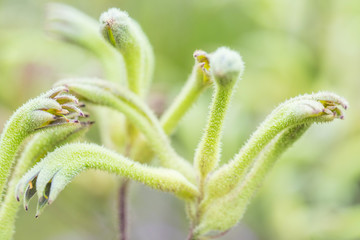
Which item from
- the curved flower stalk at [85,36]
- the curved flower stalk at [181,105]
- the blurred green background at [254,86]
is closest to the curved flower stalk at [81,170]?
the curved flower stalk at [181,105]

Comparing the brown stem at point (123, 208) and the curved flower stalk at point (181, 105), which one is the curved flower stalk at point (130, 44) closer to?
the curved flower stalk at point (181, 105)

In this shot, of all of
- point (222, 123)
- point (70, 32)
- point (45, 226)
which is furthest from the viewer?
point (45, 226)

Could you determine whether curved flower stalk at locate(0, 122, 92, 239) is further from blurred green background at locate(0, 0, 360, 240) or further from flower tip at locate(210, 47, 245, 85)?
blurred green background at locate(0, 0, 360, 240)

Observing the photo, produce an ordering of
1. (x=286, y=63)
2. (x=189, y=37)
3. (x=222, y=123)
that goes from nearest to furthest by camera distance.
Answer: (x=222, y=123), (x=286, y=63), (x=189, y=37)

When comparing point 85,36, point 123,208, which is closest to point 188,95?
point 123,208

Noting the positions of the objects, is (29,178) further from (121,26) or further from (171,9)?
(171,9)

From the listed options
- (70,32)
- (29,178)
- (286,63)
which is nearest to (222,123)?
(29,178)

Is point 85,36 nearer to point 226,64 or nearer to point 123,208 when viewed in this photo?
point 123,208
